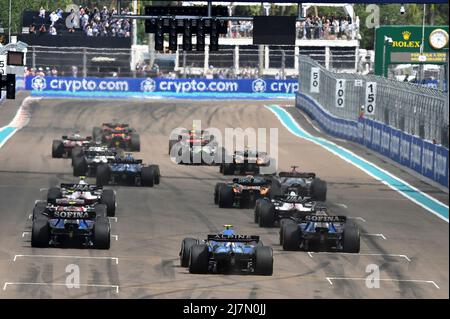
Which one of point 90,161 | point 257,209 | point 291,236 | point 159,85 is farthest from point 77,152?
point 159,85

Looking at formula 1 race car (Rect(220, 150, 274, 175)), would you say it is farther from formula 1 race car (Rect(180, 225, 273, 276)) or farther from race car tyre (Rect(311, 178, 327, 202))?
formula 1 race car (Rect(180, 225, 273, 276))

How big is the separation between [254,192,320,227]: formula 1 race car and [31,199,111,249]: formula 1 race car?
17.5 feet

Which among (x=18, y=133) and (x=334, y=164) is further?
(x=18, y=133)

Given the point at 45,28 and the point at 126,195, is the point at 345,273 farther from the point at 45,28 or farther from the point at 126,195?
the point at 45,28

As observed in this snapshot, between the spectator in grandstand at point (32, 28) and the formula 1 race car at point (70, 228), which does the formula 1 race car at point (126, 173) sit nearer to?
the spectator in grandstand at point (32, 28)

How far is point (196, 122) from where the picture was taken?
67812mm

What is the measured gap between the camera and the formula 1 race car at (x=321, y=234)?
100 feet

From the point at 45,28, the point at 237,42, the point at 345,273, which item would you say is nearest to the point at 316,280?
the point at 345,273

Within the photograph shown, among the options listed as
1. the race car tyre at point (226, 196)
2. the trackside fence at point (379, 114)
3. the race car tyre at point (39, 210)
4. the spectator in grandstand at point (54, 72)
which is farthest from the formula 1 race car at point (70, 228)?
the spectator in grandstand at point (54, 72)

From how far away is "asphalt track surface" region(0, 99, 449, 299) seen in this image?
86.2 feet

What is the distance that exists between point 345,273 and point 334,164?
24.2 metres

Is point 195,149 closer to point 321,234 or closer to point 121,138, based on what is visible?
point 121,138

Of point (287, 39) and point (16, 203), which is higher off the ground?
point (287, 39)
